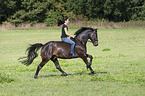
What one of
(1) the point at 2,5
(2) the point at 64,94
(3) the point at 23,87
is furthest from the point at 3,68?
(1) the point at 2,5

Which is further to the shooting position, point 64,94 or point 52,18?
point 52,18

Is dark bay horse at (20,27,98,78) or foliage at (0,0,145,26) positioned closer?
dark bay horse at (20,27,98,78)

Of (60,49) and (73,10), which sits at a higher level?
(60,49)

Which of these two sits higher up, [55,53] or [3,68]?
[55,53]

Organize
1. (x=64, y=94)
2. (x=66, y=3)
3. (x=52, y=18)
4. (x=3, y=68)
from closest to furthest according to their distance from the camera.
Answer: (x=64, y=94), (x=3, y=68), (x=52, y=18), (x=66, y=3)

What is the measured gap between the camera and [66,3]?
237 feet

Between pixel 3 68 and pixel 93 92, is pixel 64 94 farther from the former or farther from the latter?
pixel 3 68

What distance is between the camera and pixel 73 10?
7119 centimetres

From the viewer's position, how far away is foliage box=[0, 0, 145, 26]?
67875 millimetres

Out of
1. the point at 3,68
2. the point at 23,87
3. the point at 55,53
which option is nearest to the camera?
the point at 23,87

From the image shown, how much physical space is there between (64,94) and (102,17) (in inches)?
2439

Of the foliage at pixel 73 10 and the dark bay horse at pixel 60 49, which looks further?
the foliage at pixel 73 10

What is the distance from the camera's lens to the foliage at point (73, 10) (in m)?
67.9

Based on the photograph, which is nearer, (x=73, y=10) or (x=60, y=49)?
(x=60, y=49)
